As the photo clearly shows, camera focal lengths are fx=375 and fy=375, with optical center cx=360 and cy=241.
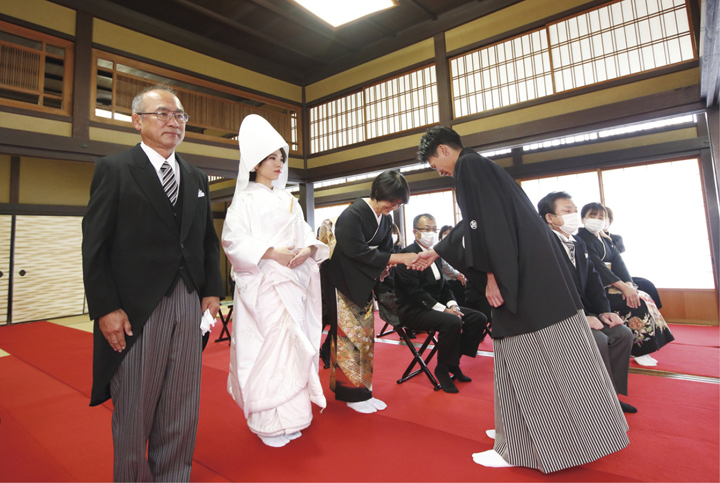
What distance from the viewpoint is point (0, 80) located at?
4316mm


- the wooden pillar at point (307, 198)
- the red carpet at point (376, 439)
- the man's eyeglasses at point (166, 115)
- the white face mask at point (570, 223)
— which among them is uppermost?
the wooden pillar at point (307, 198)

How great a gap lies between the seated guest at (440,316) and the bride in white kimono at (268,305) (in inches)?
44.1

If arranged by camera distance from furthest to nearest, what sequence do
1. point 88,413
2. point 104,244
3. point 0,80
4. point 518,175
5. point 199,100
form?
point 518,175, point 199,100, point 0,80, point 88,413, point 104,244

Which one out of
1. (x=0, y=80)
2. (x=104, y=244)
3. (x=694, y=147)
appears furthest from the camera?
Result: (x=694, y=147)

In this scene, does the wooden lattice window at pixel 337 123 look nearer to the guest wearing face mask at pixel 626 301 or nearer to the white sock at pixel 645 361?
the guest wearing face mask at pixel 626 301

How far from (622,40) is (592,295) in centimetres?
373

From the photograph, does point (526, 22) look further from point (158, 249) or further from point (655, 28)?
point (158, 249)

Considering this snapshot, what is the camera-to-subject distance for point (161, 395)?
58.5 inches

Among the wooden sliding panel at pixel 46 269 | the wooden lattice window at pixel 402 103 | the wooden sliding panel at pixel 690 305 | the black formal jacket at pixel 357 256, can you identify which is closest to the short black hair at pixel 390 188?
the black formal jacket at pixel 357 256

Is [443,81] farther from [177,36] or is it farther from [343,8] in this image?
[177,36]

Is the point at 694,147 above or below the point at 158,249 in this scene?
above

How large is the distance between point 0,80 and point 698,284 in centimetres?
940

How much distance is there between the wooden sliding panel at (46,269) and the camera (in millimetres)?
7047

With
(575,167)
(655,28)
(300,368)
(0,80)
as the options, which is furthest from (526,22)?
(0,80)
